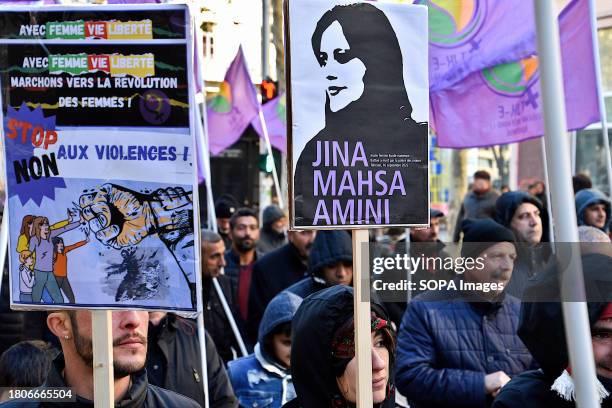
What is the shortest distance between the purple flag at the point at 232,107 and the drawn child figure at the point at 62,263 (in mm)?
7174

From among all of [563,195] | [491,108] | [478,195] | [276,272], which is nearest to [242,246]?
[276,272]

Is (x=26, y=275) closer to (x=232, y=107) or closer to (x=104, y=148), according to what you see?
(x=104, y=148)

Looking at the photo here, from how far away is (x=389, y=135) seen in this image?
11.5ft

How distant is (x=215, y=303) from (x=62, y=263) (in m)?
3.16

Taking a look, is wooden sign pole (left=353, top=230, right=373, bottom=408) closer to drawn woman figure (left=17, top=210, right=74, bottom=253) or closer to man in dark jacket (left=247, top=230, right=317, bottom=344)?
drawn woman figure (left=17, top=210, right=74, bottom=253)

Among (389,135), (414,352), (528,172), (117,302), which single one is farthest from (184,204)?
(528,172)

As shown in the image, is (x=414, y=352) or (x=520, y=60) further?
(x=520, y=60)

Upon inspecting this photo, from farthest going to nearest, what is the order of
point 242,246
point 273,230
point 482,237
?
point 273,230
point 242,246
point 482,237

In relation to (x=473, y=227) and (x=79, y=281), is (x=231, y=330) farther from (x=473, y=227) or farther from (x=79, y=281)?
(x=79, y=281)

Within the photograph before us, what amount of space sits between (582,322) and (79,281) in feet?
5.50

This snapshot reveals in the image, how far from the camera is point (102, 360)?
3279 millimetres

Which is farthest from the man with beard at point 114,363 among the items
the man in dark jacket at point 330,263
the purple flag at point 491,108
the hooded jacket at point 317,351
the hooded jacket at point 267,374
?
the purple flag at point 491,108

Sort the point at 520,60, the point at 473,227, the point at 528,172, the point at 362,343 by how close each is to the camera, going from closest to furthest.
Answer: the point at 362,343 → the point at 473,227 → the point at 520,60 → the point at 528,172

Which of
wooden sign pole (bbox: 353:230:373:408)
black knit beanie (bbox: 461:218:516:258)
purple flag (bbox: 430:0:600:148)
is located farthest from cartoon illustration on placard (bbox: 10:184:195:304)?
purple flag (bbox: 430:0:600:148)
